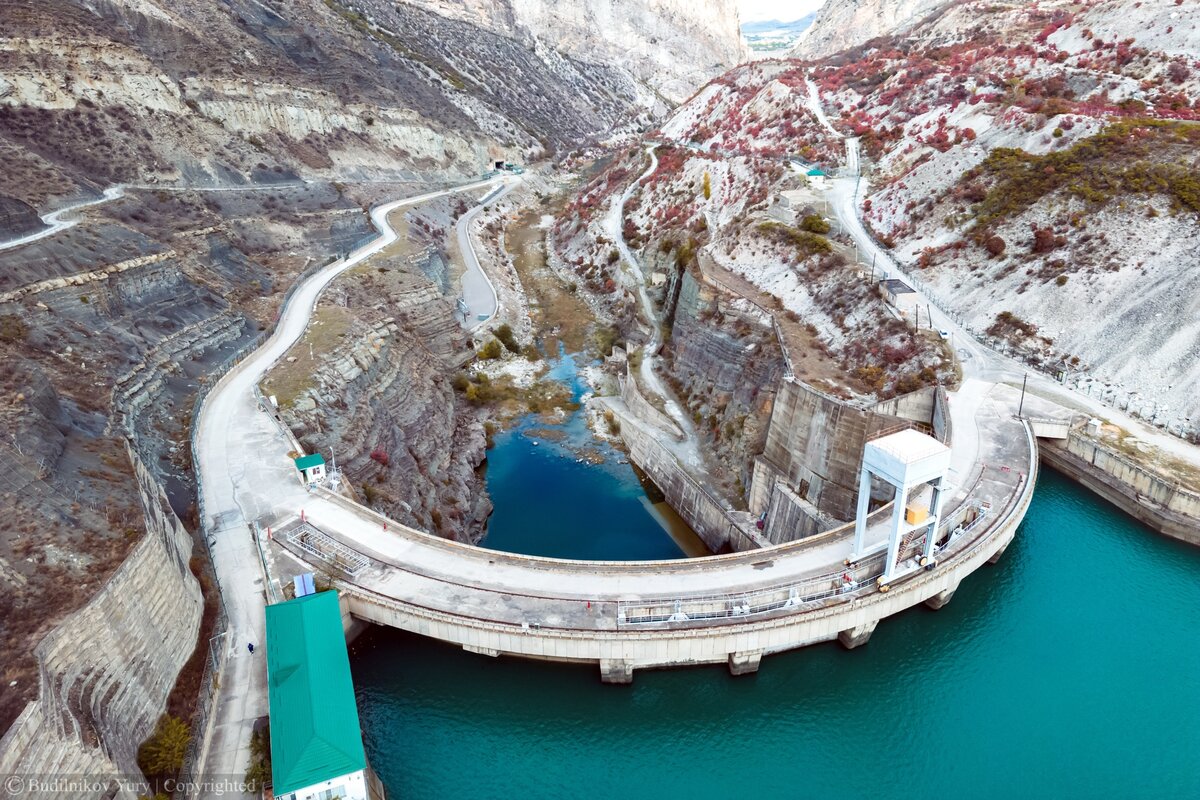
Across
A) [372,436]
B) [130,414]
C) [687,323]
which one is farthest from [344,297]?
[687,323]

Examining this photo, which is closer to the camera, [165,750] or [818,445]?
[165,750]

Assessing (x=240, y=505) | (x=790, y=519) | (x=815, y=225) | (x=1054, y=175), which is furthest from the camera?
(x=815, y=225)

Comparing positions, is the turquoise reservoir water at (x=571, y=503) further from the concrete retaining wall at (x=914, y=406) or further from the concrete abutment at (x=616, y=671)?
the concrete retaining wall at (x=914, y=406)

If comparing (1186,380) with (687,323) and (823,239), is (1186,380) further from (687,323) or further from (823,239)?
(687,323)

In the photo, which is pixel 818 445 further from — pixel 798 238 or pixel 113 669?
pixel 113 669

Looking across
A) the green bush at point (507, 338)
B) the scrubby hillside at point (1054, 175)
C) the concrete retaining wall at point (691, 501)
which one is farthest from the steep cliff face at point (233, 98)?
the scrubby hillside at point (1054, 175)

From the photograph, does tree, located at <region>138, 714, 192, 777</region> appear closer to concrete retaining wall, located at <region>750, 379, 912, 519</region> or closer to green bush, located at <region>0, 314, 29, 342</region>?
green bush, located at <region>0, 314, 29, 342</region>

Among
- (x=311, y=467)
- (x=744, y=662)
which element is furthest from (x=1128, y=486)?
(x=311, y=467)
